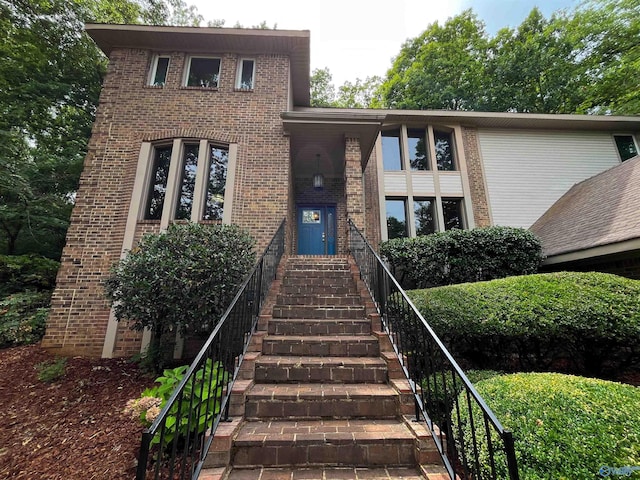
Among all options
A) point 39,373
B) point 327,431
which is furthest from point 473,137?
point 39,373

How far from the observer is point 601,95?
38.8 feet

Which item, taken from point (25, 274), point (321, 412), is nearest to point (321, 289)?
point (321, 412)

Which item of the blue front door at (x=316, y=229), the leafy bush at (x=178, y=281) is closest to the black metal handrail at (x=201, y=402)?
the leafy bush at (x=178, y=281)

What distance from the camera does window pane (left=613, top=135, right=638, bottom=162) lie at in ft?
30.3

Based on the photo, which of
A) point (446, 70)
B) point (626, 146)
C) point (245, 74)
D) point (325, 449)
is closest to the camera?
point (325, 449)

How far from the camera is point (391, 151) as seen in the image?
9164 mm

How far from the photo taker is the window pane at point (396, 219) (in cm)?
849

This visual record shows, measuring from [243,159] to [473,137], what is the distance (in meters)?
7.65

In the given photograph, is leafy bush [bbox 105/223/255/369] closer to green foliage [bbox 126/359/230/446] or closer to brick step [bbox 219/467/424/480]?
green foliage [bbox 126/359/230/446]

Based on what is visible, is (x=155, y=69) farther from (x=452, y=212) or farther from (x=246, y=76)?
(x=452, y=212)

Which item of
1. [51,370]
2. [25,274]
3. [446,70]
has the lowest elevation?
[51,370]

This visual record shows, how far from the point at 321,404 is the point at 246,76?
7723 mm

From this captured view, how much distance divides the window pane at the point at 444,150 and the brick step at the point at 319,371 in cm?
791

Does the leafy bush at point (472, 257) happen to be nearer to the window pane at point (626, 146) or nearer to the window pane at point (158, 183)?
the window pane at point (158, 183)
